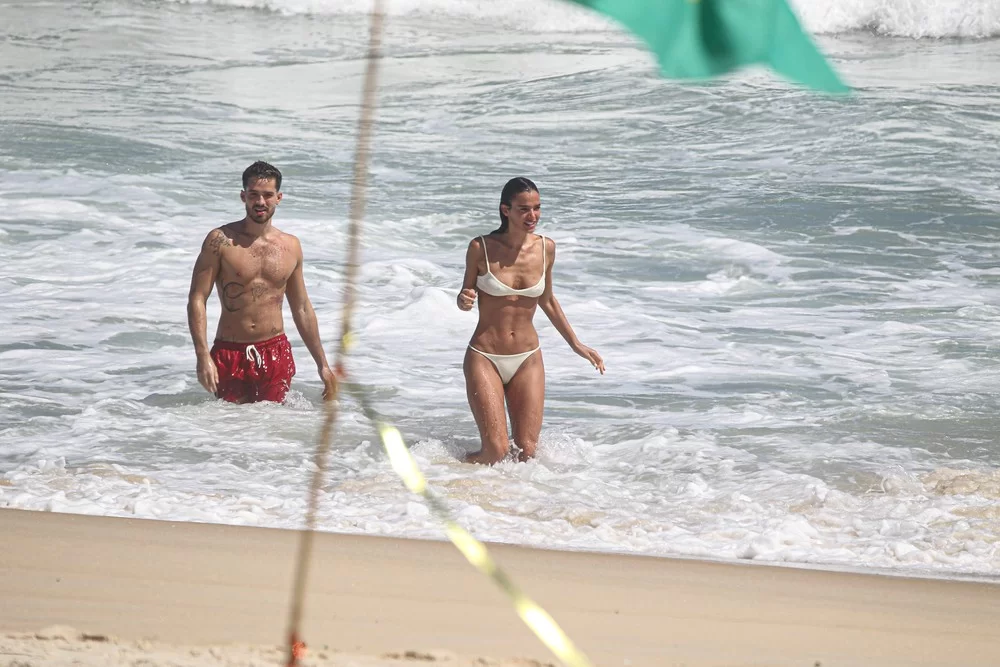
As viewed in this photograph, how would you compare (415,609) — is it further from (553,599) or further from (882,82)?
(882,82)

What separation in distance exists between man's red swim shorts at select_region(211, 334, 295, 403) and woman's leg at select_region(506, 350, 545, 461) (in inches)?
54.4

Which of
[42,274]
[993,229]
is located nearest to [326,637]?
[42,274]

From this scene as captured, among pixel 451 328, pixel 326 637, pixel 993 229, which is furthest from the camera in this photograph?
pixel 993 229

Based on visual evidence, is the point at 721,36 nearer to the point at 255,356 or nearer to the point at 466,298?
the point at 466,298

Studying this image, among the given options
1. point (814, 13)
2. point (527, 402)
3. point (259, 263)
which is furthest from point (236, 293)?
point (814, 13)

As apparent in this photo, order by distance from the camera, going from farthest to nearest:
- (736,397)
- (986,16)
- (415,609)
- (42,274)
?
(986,16)
(42,274)
(736,397)
(415,609)

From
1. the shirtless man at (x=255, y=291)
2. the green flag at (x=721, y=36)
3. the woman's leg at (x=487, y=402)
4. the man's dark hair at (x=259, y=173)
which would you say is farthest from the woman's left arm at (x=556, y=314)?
the green flag at (x=721, y=36)

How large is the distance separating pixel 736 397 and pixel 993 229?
8495 mm

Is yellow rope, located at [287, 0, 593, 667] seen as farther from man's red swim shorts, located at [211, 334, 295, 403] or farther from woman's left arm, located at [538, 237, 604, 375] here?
woman's left arm, located at [538, 237, 604, 375]

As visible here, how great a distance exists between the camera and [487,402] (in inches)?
225

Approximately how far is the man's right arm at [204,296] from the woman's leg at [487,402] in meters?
1.23

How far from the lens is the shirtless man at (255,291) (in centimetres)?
599

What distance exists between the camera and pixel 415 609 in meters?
3.77

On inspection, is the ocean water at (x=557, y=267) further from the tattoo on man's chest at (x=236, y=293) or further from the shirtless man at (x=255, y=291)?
the tattoo on man's chest at (x=236, y=293)
